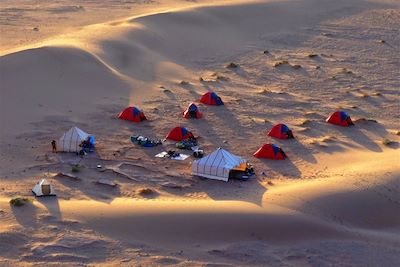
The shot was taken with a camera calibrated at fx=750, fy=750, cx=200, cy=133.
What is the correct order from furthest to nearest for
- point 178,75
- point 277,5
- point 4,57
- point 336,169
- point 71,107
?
point 277,5 < point 178,75 < point 4,57 < point 71,107 < point 336,169

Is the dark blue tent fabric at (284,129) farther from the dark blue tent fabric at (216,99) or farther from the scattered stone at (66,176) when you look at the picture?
the scattered stone at (66,176)

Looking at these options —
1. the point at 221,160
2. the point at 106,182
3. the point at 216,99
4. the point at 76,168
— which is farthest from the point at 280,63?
the point at 106,182

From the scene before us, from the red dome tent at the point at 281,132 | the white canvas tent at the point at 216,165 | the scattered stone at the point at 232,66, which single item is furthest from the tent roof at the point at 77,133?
the scattered stone at the point at 232,66

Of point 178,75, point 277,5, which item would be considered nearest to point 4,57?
point 178,75

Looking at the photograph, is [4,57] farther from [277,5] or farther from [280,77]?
[277,5]

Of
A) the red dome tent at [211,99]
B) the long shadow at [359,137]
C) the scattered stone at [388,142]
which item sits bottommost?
the long shadow at [359,137]

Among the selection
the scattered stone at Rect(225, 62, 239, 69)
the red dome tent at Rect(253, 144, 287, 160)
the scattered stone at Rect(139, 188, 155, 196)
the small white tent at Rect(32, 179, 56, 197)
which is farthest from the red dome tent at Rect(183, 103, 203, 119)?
the small white tent at Rect(32, 179, 56, 197)

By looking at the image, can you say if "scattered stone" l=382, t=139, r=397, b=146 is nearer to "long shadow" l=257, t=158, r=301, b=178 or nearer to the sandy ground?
the sandy ground
